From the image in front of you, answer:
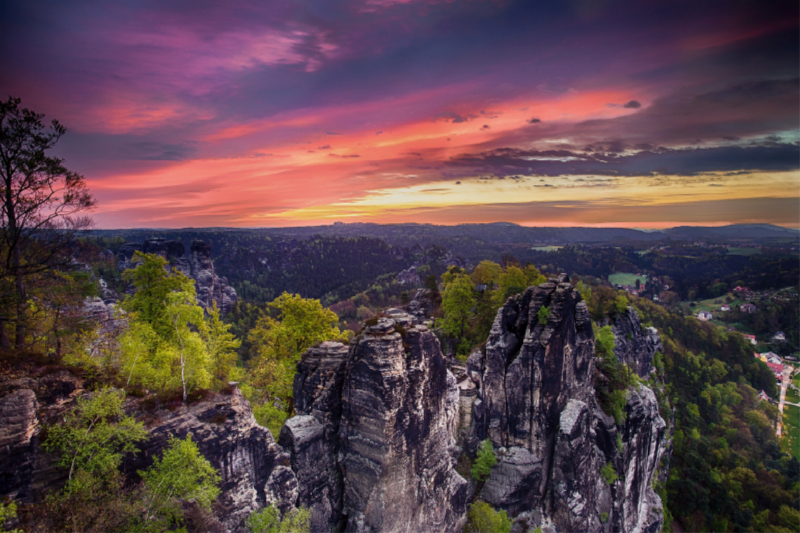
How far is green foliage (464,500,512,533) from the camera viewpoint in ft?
76.1

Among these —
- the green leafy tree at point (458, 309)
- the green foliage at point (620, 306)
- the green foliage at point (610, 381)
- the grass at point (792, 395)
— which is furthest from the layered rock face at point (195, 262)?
the grass at point (792, 395)

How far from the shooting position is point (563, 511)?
27547 millimetres

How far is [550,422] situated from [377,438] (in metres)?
18.8

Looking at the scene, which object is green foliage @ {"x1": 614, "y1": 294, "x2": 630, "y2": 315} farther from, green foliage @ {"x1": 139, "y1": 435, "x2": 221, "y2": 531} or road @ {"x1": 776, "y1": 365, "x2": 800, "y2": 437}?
road @ {"x1": 776, "y1": 365, "x2": 800, "y2": 437}

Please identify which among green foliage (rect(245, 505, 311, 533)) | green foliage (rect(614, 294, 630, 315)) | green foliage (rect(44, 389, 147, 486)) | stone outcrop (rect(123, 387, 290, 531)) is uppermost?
green foliage (rect(44, 389, 147, 486))

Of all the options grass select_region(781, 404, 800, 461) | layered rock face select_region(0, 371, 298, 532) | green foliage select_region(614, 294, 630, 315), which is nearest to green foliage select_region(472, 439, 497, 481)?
layered rock face select_region(0, 371, 298, 532)

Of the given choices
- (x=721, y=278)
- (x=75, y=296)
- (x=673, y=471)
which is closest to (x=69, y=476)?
(x=75, y=296)

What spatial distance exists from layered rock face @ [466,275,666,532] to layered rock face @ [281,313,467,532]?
34.1 feet

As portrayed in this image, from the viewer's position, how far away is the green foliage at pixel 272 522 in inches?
589

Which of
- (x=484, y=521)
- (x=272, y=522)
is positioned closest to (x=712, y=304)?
(x=484, y=521)

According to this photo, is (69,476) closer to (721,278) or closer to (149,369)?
(149,369)

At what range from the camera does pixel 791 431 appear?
78875 millimetres

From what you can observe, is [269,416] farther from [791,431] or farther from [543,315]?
[791,431]

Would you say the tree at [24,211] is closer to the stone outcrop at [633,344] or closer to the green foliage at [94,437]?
the green foliage at [94,437]
